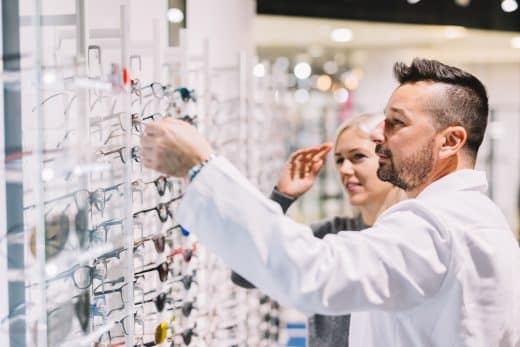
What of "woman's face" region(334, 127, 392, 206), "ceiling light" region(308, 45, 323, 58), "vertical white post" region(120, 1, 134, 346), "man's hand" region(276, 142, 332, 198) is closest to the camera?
"vertical white post" region(120, 1, 134, 346)

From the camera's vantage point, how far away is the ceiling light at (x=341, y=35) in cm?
1175

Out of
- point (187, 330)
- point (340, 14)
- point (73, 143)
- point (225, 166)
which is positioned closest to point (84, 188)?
point (73, 143)

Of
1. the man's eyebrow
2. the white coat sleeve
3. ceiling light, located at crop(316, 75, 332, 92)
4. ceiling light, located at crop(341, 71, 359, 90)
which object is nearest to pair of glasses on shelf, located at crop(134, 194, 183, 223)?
the man's eyebrow

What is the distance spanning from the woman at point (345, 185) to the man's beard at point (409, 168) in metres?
0.77

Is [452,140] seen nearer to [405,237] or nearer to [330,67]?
[405,237]

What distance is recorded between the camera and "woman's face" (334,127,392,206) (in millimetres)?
3342

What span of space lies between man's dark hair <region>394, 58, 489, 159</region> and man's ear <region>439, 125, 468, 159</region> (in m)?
0.01

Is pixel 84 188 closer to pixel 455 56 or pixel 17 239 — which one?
pixel 17 239

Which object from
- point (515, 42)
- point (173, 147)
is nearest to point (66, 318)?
point (173, 147)

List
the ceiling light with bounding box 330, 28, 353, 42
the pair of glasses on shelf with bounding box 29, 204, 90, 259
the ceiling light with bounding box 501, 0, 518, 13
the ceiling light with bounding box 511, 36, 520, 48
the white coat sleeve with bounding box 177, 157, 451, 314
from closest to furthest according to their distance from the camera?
the white coat sleeve with bounding box 177, 157, 451, 314 → the pair of glasses on shelf with bounding box 29, 204, 90, 259 → the ceiling light with bounding box 501, 0, 518, 13 → the ceiling light with bounding box 330, 28, 353, 42 → the ceiling light with bounding box 511, 36, 520, 48

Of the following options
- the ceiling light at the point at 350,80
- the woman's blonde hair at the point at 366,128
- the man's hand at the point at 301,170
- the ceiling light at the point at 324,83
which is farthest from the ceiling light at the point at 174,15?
the ceiling light at the point at 324,83

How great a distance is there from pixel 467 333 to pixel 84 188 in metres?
0.98

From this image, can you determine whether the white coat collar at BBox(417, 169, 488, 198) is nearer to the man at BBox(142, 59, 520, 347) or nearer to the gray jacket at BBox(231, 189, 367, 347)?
the man at BBox(142, 59, 520, 347)

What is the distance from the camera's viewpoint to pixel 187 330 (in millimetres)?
3520
